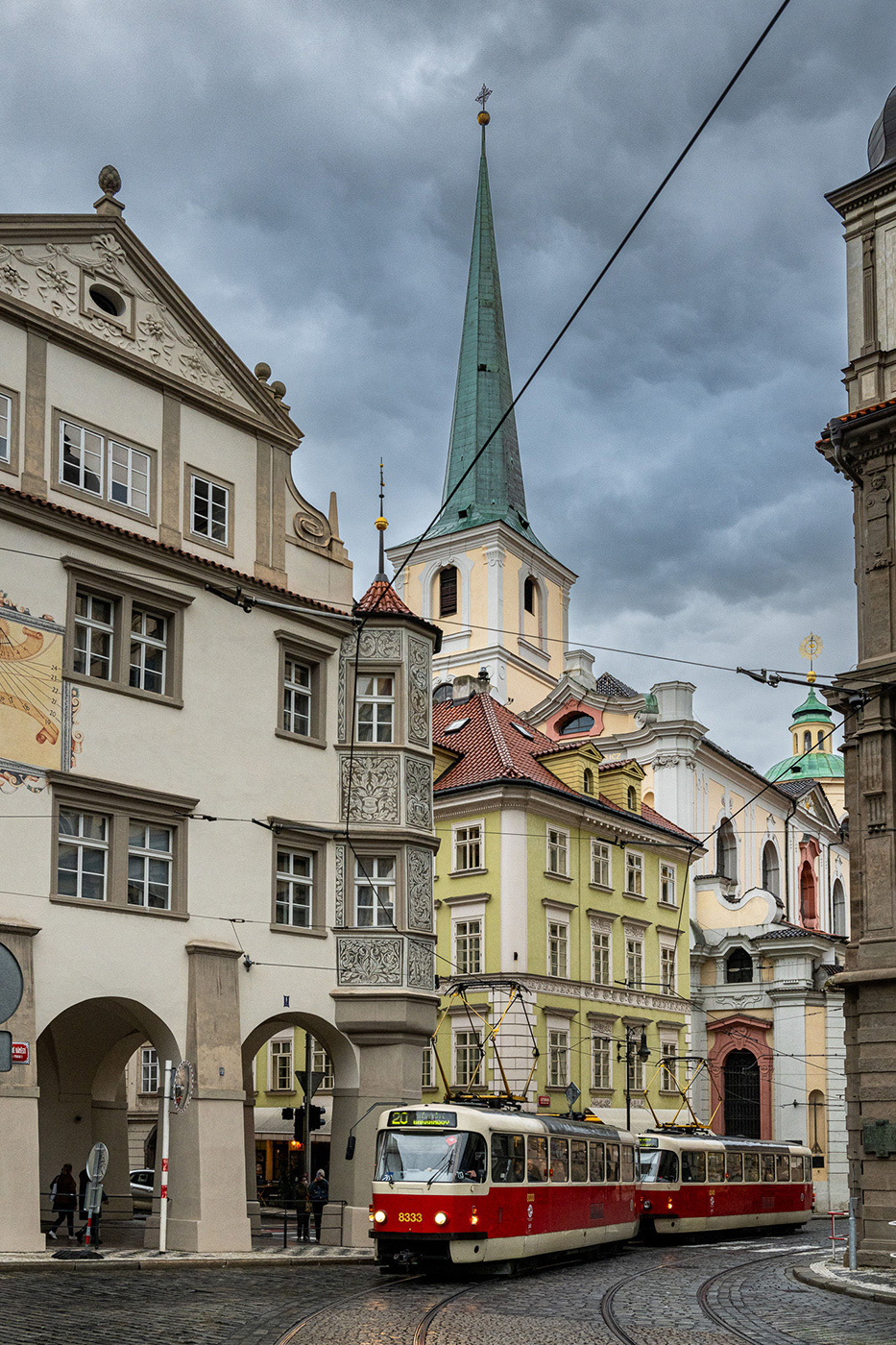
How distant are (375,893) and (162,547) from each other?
24.8 feet

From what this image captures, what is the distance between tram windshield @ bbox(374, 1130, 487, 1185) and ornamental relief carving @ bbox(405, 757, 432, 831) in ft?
25.3

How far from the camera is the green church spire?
8219 centimetres

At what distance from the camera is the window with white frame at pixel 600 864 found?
163 ft

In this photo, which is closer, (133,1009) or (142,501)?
(133,1009)

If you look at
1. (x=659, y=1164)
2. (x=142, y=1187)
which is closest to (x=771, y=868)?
(x=142, y=1187)

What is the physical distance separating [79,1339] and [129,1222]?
17.4 meters

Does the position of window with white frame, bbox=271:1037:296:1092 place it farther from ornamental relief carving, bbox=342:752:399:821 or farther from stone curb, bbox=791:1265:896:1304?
stone curb, bbox=791:1265:896:1304

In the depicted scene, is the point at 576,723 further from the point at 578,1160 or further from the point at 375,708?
the point at 578,1160

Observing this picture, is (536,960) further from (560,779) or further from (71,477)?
(71,477)

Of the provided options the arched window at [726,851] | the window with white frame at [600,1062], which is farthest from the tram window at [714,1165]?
the arched window at [726,851]

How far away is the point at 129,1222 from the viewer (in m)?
31.2

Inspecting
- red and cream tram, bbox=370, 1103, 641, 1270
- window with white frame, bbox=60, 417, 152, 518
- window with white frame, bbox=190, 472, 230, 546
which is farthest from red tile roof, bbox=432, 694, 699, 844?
red and cream tram, bbox=370, 1103, 641, 1270

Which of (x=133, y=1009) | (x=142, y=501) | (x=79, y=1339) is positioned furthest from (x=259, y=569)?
(x=79, y=1339)

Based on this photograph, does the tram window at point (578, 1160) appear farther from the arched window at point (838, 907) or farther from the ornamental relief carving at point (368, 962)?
the arched window at point (838, 907)
